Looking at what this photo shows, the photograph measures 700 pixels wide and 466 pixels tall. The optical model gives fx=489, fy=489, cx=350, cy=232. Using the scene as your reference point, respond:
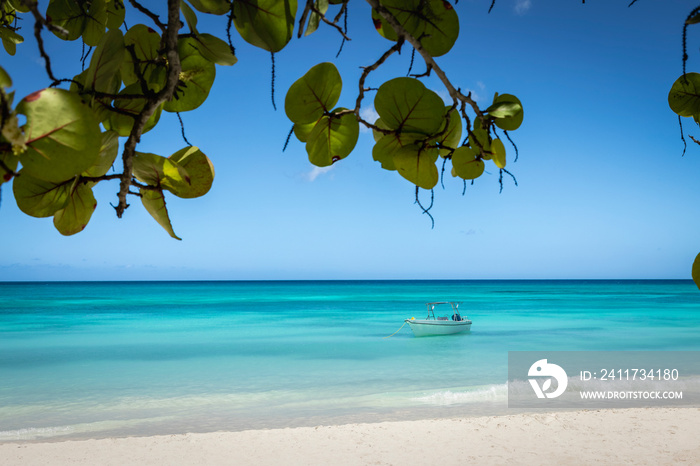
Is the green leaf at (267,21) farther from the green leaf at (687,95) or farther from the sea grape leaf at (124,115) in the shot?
the green leaf at (687,95)

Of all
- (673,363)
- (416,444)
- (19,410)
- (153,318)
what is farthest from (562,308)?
(19,410)

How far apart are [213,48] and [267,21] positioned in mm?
49

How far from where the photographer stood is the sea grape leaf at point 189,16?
0.31m

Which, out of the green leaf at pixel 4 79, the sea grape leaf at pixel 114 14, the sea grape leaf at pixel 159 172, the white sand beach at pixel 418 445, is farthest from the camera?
the white sand beach at pixel 418 445

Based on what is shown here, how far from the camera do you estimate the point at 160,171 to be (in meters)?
0.26

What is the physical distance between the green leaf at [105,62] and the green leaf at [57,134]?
8cm

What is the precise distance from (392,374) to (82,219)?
34.9ft

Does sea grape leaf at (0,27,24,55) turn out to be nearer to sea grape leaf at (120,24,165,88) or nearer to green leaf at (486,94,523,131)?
sea grape leaf at (120,24,165,88)

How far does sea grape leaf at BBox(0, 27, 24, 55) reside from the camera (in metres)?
0.59

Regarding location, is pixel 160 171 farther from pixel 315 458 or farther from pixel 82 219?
pixel 315 458

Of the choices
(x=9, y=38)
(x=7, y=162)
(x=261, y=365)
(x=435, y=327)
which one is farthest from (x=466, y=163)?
(x=435, y=327)

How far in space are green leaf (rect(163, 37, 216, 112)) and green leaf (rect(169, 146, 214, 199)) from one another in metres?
0.05

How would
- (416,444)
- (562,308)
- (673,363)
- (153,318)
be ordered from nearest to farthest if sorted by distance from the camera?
1. (416,444)
2. (673,363)
3. (153,318)
4. (562,308)

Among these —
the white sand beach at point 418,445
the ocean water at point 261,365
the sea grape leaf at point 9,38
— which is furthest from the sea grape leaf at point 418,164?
the ocean water at point 261,365
